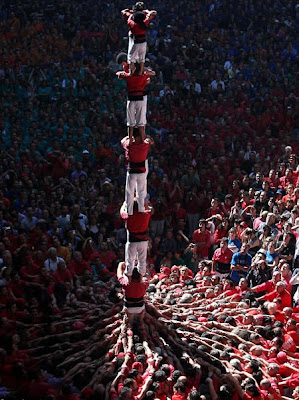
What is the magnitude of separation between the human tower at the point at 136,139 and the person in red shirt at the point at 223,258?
306 cm

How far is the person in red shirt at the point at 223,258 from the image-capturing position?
15891 mm

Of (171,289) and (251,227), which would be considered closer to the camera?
(171,289)

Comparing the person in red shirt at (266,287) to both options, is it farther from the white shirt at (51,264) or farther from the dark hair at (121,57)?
the dark hair at (121,57)

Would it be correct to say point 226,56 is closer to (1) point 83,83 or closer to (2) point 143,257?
(1) point 83,83

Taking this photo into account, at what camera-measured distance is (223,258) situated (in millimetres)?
15906

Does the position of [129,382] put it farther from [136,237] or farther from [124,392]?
[136,237]

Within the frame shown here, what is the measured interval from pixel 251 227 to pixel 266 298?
2.97 metres

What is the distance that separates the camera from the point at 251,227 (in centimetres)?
1709

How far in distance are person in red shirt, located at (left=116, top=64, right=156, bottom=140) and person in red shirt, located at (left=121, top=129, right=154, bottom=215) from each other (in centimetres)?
18

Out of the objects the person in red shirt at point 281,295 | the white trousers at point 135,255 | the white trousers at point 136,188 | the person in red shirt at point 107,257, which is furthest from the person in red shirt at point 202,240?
the white trousers at point 136,188

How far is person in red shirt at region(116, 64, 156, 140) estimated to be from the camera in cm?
1228

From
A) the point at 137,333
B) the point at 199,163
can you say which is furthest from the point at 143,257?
the point at 199,163

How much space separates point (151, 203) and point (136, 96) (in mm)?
6071

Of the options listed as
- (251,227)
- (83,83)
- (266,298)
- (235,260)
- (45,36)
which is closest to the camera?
(266,298)
